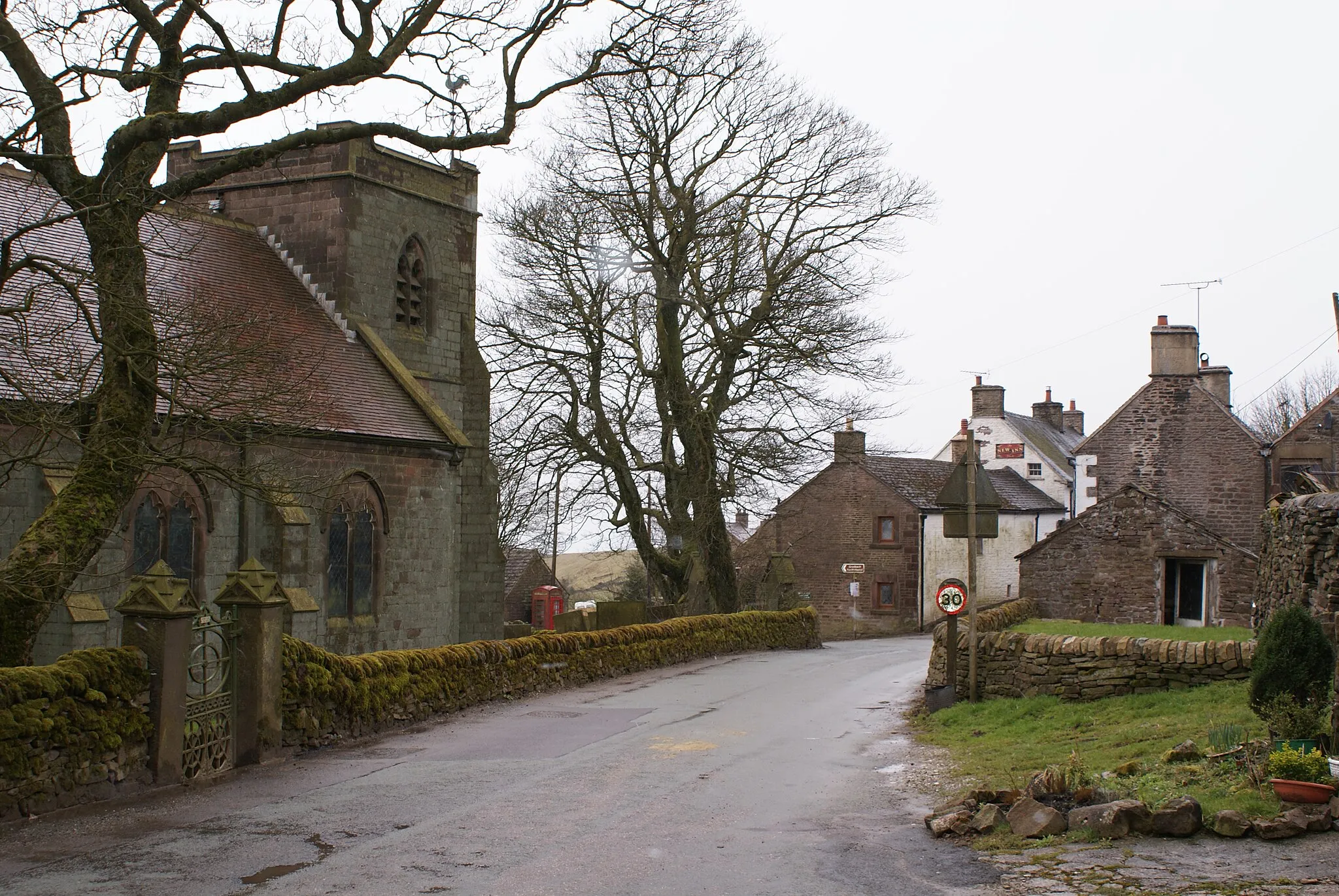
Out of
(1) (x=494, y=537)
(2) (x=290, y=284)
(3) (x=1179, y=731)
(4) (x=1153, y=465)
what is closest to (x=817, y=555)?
(4) (x=1153, y=465)

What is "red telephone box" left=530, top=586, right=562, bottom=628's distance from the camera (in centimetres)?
5838

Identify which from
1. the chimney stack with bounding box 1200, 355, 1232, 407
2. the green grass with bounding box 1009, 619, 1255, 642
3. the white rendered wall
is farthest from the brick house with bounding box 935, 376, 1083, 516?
the green grass with bounding box 1009, 619, 1255, 642

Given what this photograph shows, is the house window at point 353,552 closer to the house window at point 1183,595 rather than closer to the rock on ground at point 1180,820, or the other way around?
the rock on ground at point 1180,820

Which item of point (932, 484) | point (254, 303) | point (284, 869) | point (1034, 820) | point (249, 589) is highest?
point (254, 303)

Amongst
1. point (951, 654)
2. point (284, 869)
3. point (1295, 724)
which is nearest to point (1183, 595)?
point (951, 654)

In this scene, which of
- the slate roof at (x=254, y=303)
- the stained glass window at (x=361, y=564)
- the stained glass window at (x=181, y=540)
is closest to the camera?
the slate roof at (x=254, y=303)

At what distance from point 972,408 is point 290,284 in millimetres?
39718

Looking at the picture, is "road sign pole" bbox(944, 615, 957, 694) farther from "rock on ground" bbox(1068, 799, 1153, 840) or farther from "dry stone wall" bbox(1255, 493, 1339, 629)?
"rock on ground" bbox(1068, 799, 1153, 840)

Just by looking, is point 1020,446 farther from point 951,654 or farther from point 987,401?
point 951,654

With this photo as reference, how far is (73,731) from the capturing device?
10.6 meters

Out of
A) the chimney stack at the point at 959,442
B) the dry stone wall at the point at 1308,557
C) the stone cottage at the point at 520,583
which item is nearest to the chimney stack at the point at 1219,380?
the chimney stack at the point at 959,442

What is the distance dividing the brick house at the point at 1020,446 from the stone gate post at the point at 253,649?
4527 cm

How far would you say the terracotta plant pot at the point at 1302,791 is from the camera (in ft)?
27.1

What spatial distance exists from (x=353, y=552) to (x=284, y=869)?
51.2ft
